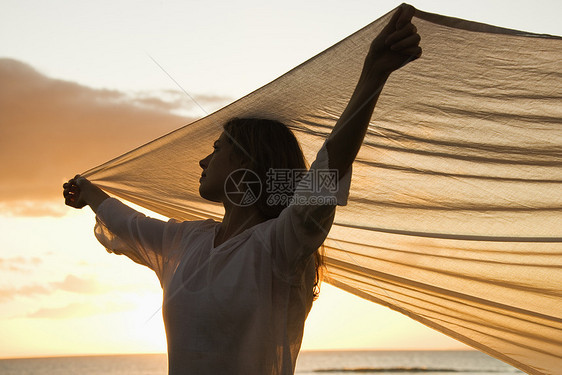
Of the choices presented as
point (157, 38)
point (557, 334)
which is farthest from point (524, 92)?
point (157, 38)

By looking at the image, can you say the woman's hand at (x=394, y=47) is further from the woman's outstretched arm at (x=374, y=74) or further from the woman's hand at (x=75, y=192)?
the woman's hand at (x=75, y=192)

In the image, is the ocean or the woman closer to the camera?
the woman

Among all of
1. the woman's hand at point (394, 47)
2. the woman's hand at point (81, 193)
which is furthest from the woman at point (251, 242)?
the woman's hand at point (81, 193)

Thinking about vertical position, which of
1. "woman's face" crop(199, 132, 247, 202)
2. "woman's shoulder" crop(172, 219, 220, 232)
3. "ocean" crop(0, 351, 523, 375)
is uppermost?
"woman's face" crop(199, 132, 247, 202)

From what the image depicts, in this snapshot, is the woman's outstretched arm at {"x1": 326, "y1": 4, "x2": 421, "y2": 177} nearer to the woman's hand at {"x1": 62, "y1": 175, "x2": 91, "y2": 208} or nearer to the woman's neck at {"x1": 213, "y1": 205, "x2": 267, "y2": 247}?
the woman's neck at {"x1": 213, "y1": 205, "x2": 267, "y2": 247}

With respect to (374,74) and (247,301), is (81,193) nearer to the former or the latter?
(247,301)

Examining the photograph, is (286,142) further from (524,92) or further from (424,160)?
(524,92)

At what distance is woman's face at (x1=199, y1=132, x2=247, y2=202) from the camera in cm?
175

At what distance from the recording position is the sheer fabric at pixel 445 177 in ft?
5.14

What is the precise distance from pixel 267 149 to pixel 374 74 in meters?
0.58

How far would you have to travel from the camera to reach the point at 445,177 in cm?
185

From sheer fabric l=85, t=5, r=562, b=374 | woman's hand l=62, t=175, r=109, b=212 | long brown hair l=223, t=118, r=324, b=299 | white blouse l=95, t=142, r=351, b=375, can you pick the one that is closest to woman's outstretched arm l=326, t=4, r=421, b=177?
white blouse l=95, t=142, r=351, b=375

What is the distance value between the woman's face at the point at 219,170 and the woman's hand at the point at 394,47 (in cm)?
62

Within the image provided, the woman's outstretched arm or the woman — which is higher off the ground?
the woman's outstretched arm
